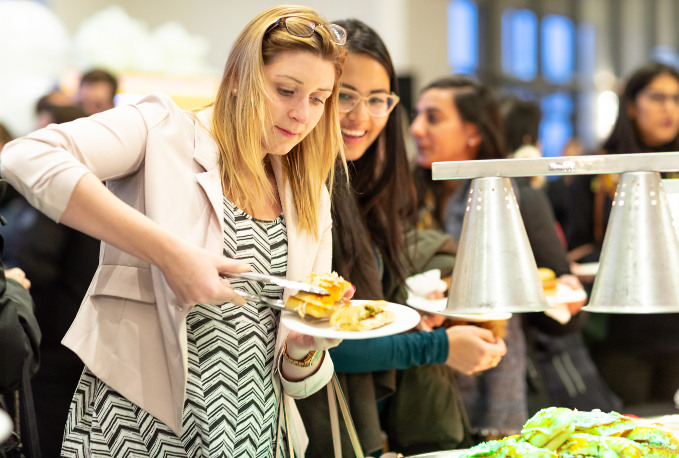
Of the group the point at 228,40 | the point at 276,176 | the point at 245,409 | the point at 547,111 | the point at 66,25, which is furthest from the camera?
the point at 547,111

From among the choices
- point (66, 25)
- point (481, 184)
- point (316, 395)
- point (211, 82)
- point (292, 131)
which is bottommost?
point (316, 395)

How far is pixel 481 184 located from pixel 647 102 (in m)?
2.80

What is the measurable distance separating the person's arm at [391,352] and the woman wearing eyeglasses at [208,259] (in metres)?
0.34

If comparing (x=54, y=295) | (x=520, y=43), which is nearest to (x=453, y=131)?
(x=54, y=295)

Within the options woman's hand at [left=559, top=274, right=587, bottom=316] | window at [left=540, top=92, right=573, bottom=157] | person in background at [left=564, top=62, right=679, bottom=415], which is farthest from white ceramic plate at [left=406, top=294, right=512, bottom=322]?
window at [left=540, top=92, right=573, bottom=157]

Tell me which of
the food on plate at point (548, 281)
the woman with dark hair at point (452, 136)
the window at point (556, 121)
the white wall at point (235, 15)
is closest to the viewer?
the food on plate at point (548, 281)

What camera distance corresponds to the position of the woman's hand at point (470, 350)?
2.15 m

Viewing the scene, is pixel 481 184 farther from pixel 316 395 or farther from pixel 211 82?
pixel 211 82

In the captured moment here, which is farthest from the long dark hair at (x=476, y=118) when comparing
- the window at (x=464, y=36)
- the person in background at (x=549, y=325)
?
the window at (x=464, y=36)

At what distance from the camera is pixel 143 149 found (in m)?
1.43

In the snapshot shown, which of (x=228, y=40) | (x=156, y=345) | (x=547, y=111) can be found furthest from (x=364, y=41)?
(x=547, y=111)

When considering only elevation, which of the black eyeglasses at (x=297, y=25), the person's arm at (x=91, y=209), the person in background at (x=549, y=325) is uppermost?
the black eyeglasses at (x=297, y=25)

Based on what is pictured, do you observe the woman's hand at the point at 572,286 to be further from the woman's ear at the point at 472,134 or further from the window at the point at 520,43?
the window at the point at 520,43

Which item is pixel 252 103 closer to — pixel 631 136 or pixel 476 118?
pixel 476 118
